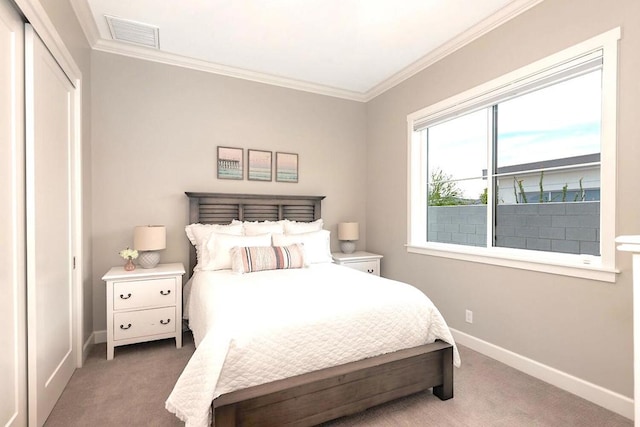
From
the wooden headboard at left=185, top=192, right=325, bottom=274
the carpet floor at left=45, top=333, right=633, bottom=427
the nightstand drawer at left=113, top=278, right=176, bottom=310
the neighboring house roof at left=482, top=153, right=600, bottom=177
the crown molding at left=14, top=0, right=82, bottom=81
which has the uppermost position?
the crown molding at left=14, top=0, right=82, bottom=81

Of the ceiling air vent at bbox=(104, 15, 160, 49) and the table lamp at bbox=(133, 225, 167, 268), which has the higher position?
→ the ceiling air vent at bbox=(104, 15, 160, 49)

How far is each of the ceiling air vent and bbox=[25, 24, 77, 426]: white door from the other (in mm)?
725

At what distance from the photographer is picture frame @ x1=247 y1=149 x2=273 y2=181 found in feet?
12.1

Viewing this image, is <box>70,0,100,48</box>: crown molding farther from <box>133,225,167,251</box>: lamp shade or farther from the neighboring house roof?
the neighboring house roof

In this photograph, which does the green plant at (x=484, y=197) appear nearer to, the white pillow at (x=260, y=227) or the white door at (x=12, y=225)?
the white pillow at (x=260, y=227)


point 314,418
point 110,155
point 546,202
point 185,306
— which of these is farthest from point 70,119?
point 546,202

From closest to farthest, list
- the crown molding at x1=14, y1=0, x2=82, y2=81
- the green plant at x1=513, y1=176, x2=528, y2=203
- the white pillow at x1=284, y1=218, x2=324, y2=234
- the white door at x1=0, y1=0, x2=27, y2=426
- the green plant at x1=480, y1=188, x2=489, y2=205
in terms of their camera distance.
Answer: the white door at x1=0, y1=0, x2=27, y2=426 < the crown molding at x1=14, y1=0, x2=82, y2=81 < the green plant at x1=513, y1=176, x2=528, y2=203 < the green plant at x1=480, y1=188, x2=489, y2=205 < the white pillow at x1=284, y1=218, x2=324, y2=234

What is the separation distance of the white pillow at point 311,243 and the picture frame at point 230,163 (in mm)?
923

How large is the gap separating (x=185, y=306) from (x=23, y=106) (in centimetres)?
206

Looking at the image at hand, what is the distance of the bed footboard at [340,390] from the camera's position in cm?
156

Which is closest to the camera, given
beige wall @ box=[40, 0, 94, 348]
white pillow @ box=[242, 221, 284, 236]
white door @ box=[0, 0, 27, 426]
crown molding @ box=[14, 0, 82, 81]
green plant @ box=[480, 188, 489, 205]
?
white door @ box=[0, 0, 27, 426]

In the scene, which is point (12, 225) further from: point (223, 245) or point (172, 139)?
point (172, 139)

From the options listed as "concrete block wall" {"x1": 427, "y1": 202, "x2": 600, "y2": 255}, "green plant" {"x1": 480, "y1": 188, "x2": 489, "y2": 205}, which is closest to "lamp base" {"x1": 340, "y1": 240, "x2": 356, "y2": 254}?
"concrete block wall" {"x1": 427, "y1": 202, "x2": 600, "y2": 255}

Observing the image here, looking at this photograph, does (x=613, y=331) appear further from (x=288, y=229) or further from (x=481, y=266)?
(x=288, y=229)
